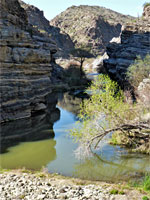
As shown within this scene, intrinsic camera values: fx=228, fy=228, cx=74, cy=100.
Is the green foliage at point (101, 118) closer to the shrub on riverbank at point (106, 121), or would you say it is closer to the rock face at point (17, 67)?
the shrub on riverbank at point (106, 121)

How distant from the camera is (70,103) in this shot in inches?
1596

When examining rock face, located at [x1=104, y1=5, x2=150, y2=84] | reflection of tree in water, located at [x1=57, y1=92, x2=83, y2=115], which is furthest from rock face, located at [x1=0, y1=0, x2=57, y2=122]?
rock face, located at [x1=104, y1=5, x2=150, y2=84]

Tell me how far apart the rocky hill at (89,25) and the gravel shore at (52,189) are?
434 feet

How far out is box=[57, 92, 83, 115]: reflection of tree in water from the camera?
117 ft

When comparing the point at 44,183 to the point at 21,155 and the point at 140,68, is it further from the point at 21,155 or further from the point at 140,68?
the point at 140,68

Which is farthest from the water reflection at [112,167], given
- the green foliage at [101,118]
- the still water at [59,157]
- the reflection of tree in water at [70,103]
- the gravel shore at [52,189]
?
the reflection of tree in water at [70,103]

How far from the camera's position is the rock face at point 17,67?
25109mm

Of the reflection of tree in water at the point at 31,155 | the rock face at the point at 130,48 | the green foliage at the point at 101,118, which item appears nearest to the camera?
the green foliage at the point at 101,118

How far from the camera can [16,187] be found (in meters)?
10.6

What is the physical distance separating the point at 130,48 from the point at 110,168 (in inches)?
1484

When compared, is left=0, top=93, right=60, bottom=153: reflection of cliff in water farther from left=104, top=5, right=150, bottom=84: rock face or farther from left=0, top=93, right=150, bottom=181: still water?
left=104, top=5, right=150, bottom=84: rock face

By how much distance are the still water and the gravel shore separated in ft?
7.60

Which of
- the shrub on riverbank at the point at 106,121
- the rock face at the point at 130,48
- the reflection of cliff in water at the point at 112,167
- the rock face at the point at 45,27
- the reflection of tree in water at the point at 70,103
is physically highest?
the rock face at the point at 45,27

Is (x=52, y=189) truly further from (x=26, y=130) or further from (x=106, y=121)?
(x=26, y=130)
